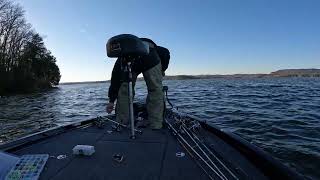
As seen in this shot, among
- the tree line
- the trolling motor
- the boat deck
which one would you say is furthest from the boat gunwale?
the tree line

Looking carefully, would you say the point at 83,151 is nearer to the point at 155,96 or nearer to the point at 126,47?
the point at 126,47

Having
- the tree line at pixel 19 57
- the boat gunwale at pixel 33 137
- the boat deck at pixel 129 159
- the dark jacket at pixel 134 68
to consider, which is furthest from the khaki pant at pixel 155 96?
the tree line at pixel 19 57

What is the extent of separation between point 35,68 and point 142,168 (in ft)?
187

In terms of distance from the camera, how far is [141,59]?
178 inches

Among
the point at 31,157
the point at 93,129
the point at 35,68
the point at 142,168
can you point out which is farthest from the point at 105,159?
the point at 35,68

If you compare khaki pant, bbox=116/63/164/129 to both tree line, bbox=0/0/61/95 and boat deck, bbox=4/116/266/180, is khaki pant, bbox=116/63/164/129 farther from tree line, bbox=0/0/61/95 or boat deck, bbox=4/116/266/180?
tree line, bbox=0/0/61/95

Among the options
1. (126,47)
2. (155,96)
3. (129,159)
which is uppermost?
(126,47)

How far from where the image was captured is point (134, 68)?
4.63 metres

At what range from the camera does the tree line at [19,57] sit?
4093cm

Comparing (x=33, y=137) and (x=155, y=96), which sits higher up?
(x=155, y=96)

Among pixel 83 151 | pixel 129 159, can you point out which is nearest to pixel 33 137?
pixel 83 151

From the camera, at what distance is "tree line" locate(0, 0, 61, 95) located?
4093 centimetres

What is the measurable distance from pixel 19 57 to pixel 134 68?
5024 centimetres

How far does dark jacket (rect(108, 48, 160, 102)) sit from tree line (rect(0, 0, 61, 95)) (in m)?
37.8
